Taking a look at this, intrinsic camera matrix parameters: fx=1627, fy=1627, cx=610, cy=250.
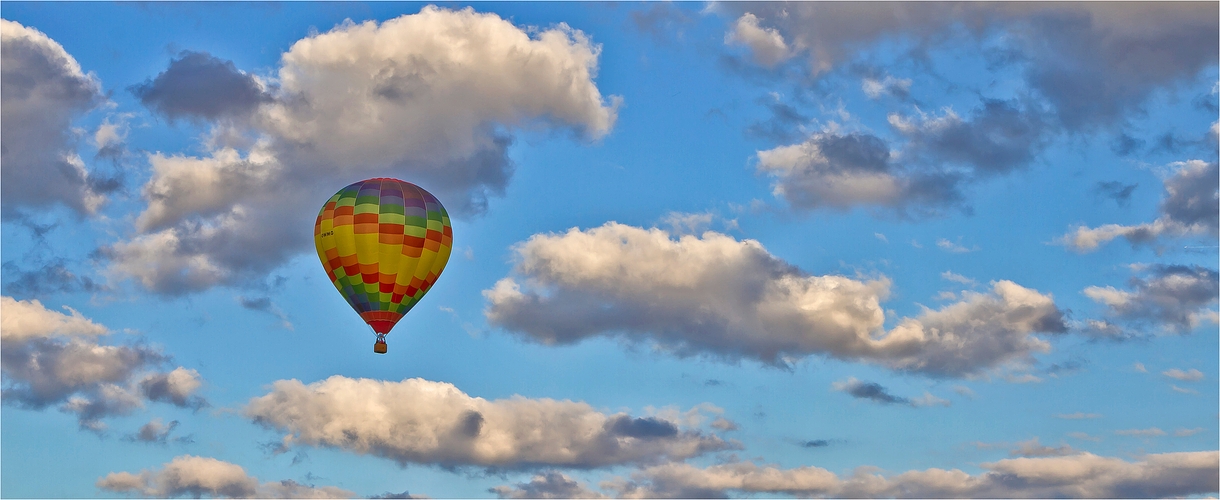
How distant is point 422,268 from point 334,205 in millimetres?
10411

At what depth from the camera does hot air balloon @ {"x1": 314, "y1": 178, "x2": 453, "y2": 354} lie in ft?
504

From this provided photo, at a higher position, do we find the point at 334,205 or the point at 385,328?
the point at 334,205

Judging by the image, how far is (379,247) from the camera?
15338 cm

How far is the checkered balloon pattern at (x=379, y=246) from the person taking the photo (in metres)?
154

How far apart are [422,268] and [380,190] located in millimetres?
8481

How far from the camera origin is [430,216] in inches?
6186

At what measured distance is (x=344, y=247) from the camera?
15450 centimetres

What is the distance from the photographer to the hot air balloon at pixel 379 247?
153750 mm

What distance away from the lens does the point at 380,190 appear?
511 feet

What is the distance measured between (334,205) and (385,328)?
12984mm

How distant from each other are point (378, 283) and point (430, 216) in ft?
27.9

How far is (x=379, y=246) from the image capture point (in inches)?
6038

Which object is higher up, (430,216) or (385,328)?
(430,216)

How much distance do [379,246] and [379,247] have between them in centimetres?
9
